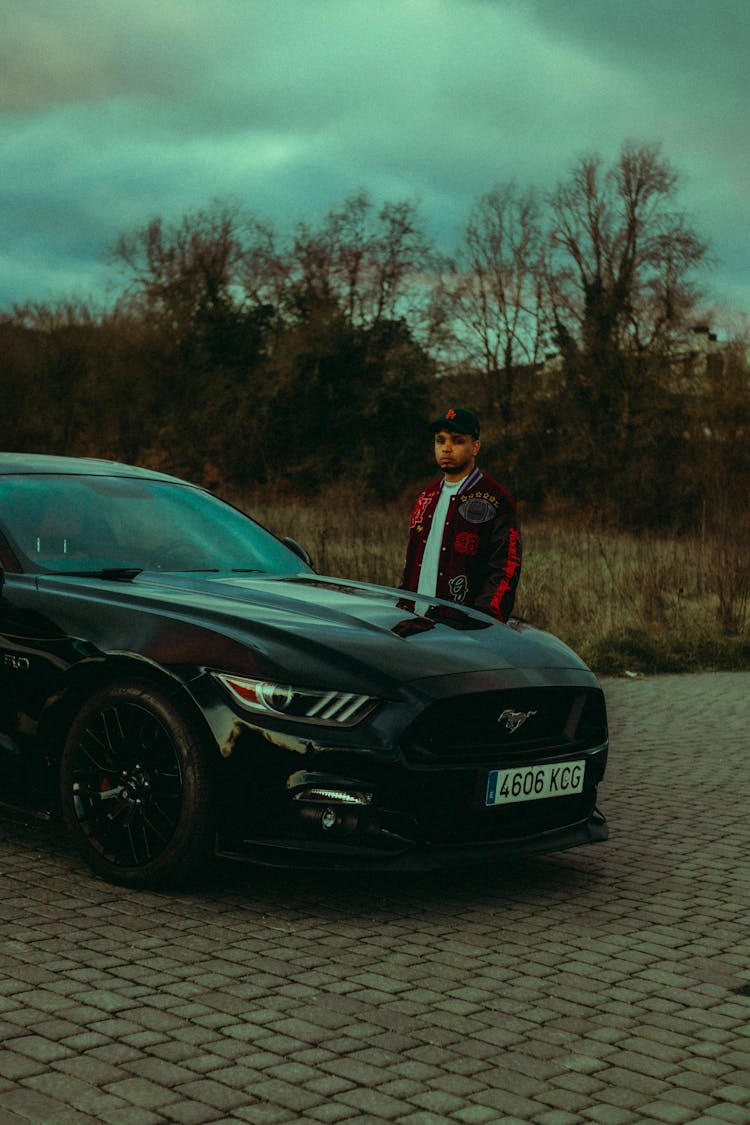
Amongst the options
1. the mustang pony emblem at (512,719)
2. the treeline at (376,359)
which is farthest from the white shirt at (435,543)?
the treeline at (376,359)

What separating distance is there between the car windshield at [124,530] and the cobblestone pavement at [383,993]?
3.95ft

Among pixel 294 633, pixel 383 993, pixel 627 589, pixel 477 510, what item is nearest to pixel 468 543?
pixel 477 510

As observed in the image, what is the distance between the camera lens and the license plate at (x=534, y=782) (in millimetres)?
4853

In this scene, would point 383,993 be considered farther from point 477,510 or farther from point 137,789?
point 477,510

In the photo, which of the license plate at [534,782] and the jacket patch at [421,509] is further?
the jacket patch at [421,509]

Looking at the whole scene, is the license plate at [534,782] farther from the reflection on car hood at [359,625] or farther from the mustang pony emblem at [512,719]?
the reflection on car hood at [359,625]

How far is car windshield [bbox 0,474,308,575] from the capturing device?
5.76 m

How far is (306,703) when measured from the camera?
4.67 m

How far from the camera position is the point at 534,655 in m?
5.36

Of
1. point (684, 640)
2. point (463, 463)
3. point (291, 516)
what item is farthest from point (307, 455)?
point (463, 463)

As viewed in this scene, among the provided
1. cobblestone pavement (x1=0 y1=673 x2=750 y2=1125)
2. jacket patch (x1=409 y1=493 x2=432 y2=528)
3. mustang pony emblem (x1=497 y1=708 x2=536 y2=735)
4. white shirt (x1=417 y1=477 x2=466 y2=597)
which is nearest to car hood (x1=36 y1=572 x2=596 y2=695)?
mustang pony emblem (x1=497 y1=708 x2=536 y2=735)

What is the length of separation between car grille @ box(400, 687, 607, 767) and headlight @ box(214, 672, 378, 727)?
0.63ft

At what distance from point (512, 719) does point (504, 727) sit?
5cm

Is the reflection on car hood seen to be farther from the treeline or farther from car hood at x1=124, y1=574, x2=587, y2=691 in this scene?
the treeline
